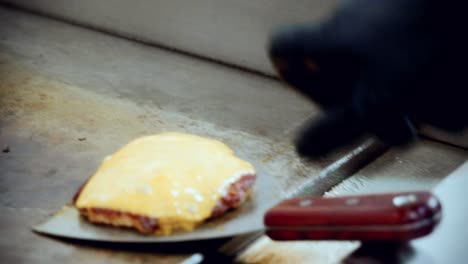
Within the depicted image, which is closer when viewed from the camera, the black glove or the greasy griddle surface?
the black glove

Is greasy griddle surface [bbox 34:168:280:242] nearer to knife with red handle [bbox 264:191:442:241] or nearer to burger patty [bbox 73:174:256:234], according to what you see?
burger patty [bbox 73:174:256:234]

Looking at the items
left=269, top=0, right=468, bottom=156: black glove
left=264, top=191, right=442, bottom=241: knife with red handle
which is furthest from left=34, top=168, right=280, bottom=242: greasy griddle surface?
left=269, top=0, right=468, bottom=156: black glove

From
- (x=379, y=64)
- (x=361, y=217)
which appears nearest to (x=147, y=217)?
(x=361, y=217)

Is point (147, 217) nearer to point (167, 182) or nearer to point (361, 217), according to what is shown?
point (167, 182)

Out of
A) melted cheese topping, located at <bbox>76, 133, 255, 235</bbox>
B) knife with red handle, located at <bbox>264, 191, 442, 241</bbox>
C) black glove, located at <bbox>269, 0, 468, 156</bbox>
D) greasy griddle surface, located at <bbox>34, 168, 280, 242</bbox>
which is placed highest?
black glove, located at <bbox>269, 0, 468, 156</bbox>

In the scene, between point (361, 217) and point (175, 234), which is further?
point (175, 234)

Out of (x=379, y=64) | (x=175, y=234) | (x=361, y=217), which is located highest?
(x=379, y=64)

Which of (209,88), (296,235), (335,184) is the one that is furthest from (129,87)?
(296,235)
